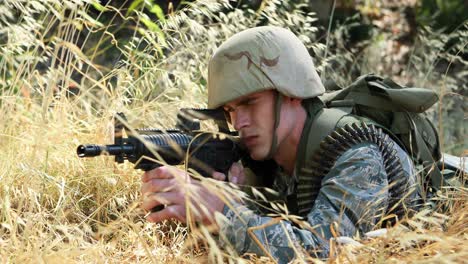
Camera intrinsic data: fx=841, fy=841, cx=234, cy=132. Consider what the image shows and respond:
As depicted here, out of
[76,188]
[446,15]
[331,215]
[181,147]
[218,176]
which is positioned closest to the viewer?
[331,215]

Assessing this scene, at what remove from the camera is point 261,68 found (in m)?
3.20

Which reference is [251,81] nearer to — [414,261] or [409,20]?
[414,261]

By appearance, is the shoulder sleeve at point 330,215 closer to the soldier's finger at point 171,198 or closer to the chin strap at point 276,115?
the soldier's finger at point 171,198

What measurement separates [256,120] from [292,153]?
0.76 ft

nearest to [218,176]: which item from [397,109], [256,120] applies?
[256,120]

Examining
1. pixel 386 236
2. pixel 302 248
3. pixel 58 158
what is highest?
pixel 386 236

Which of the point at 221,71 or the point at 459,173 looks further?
the point at 459,173

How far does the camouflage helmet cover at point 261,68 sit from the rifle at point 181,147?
6.0 inches

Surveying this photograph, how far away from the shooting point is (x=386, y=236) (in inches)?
98.7

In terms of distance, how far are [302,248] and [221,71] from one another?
831mm

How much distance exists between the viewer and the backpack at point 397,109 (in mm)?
3271

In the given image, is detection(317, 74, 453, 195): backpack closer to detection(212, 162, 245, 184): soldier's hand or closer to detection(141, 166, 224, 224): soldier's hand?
detection(212, 162, 245, 184): soldier's hand

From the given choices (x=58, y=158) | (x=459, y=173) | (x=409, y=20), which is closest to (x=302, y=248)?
(x=459, y=173)

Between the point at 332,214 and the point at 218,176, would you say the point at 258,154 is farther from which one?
the point at 332,214
